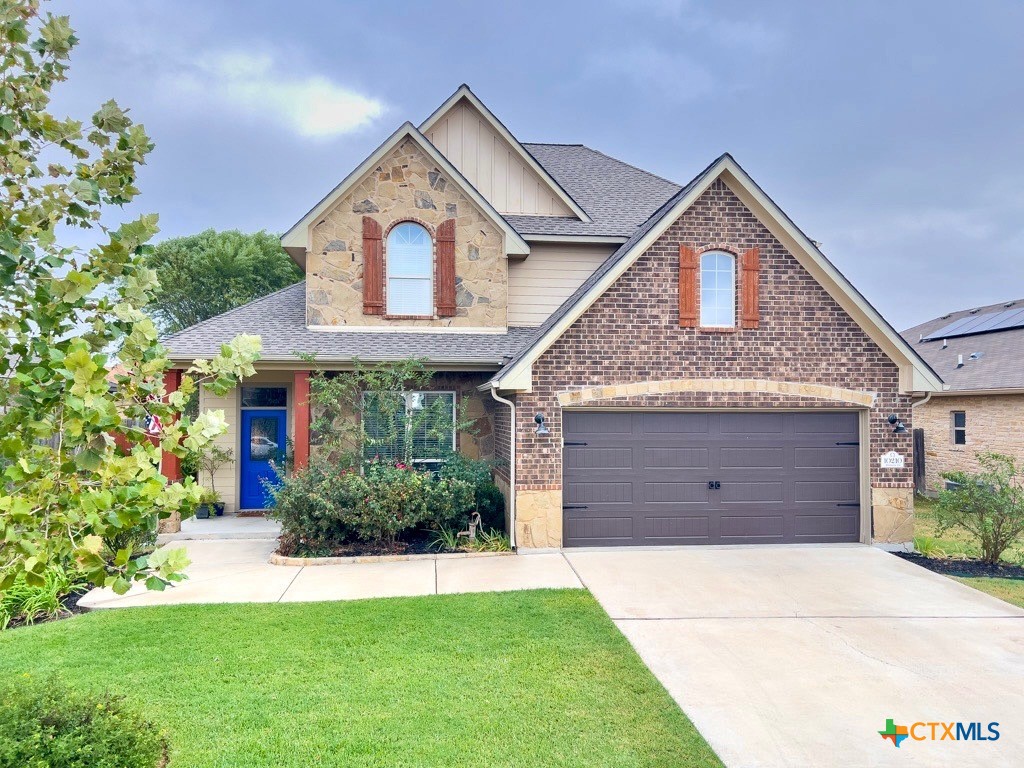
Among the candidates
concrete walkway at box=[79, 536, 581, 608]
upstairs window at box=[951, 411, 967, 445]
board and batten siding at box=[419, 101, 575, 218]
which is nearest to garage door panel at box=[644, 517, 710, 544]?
concrete walkway at box=[79, 536, 581, 608]

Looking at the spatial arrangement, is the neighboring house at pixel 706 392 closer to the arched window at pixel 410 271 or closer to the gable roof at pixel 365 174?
the arched window at pixel 410 271

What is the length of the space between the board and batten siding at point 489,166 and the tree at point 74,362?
1193 centimetres

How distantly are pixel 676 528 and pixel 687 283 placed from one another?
164 inches

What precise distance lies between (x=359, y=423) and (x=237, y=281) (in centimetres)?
2339

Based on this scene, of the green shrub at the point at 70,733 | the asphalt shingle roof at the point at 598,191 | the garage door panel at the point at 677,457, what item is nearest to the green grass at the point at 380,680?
the green shrub at the point at 70,733

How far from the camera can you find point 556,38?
21.2 metres

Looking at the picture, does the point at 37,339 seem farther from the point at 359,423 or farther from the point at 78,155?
the point at 359,423

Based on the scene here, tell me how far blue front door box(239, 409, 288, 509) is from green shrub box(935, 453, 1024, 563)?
1240cm

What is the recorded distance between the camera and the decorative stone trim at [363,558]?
9172 millimetres

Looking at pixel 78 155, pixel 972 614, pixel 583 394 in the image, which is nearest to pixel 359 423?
pixel 583 394

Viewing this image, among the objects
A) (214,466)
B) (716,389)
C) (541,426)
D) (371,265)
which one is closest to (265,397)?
(214,466)

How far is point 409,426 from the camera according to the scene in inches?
428

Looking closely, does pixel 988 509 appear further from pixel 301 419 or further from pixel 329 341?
pixel 301 419

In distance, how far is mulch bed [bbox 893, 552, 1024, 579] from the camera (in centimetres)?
880
